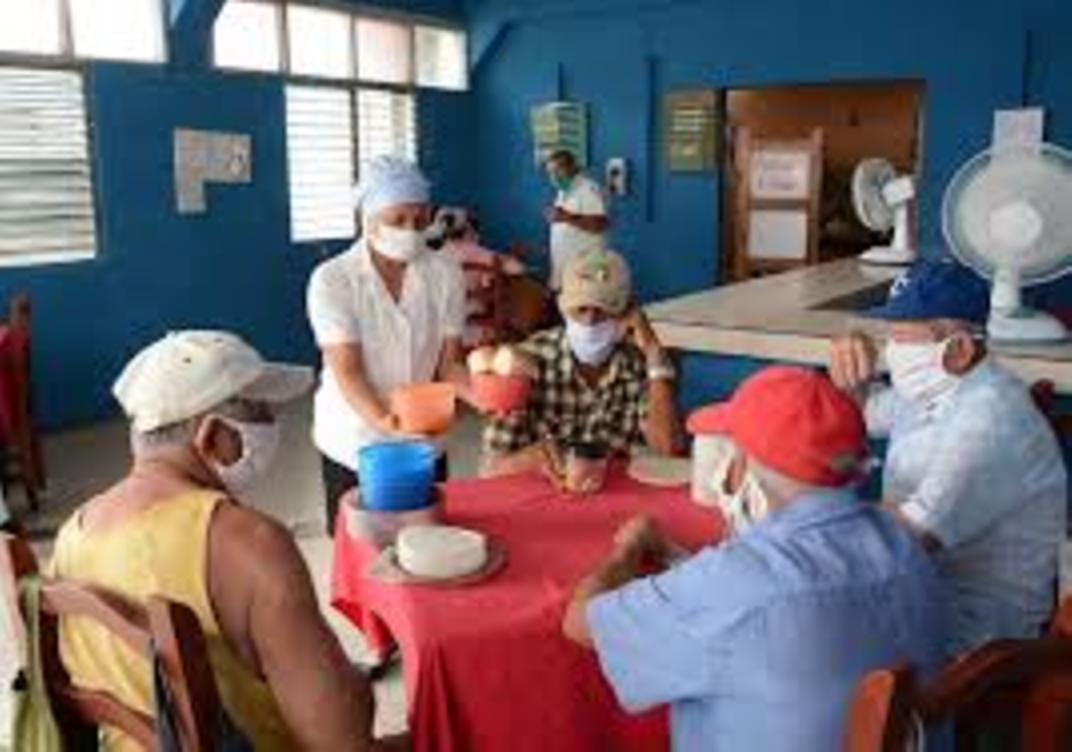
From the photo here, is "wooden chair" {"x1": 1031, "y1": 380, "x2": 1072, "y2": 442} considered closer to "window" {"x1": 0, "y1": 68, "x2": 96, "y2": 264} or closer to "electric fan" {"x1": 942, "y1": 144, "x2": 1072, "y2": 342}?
"electric fan" {"x1": 942, "y1": 144, "x2": 1072, "y2": 342}

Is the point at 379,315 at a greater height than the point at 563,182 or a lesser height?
lesser

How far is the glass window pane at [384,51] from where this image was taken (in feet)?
24.0

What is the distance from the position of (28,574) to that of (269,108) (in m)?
5.66

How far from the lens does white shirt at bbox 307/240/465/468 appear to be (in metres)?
2.50

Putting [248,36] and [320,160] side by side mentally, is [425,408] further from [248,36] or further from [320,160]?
[320,160]

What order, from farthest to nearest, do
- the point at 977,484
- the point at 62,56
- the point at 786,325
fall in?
the point at 62,56
the point at 786,325
the point at 977,484

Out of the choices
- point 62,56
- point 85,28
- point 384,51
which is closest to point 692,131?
point 384,51

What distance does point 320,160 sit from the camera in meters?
7.06

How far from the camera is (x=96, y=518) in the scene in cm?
133

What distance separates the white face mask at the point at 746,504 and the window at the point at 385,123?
20.3ft

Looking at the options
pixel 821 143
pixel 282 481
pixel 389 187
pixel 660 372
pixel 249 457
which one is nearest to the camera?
pixel 249 457

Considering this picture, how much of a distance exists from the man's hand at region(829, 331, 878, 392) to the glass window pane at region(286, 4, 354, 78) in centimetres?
537

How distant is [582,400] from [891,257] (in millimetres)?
2410

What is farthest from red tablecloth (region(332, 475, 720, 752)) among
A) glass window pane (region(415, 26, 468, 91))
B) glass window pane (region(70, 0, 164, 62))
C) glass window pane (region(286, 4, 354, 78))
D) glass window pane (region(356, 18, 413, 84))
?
glass window pane (region(415, 26, 468, 91))
